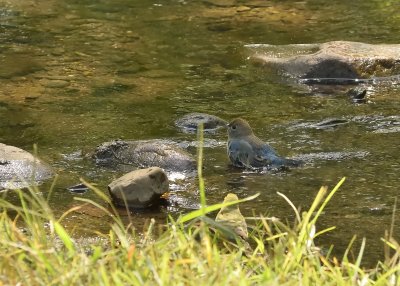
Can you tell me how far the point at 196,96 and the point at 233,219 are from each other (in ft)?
15.1

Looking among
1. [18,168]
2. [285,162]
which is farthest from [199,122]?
[18,168]

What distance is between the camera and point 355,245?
17.6 ft

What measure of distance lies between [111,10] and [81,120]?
16.0ft

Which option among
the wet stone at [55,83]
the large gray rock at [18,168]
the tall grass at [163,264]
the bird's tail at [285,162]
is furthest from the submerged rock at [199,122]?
the tall grass at [163,264]

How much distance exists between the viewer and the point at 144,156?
7.19 metres

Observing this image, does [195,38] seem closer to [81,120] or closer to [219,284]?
[81,120]

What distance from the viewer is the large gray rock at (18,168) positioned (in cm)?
664

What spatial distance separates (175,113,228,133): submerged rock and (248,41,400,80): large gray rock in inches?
79.7

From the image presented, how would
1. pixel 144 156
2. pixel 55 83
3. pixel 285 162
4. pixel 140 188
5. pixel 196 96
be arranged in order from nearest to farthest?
pixel 140 188 → pixel 285 162 → pixel 144 156 → pixel 196 96 → pixel 55 83

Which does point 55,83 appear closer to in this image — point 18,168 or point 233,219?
point 18,168

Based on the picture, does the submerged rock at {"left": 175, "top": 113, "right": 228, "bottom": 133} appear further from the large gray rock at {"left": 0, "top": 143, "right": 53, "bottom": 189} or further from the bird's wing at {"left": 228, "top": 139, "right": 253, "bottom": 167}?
the large gray rock at {"left": 0, "top": 143, "right": 53, "bottom": 189}

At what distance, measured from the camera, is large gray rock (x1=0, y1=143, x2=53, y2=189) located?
664 cm

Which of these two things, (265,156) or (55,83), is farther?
(55,83)

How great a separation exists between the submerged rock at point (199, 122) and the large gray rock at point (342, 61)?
79.7 inches
